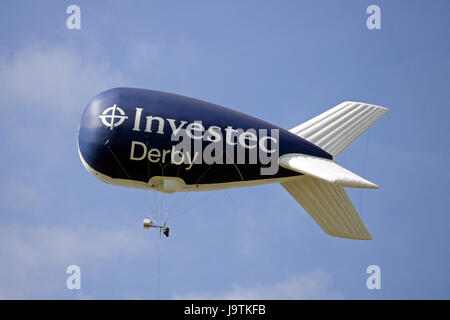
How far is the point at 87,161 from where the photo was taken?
63.5ft

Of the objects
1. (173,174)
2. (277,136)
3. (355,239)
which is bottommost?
(355,239)

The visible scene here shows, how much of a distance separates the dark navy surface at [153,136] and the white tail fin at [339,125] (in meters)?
1.10

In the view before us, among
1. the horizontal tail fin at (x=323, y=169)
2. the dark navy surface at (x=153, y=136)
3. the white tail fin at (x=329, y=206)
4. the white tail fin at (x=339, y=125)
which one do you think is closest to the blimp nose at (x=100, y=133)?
the dark navy surface at (x=153, y=136)

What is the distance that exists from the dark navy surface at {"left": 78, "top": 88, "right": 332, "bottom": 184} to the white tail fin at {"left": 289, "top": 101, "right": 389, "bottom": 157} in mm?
1095

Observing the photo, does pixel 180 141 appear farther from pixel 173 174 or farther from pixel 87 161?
pixel 87 161

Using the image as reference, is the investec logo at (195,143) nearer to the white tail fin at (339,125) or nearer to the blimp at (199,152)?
the blimp at (199,152)

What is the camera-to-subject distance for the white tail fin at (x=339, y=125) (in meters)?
21.3

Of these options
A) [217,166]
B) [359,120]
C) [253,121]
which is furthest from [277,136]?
[359,120]

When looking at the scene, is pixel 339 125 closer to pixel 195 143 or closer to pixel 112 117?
pixel 195 143

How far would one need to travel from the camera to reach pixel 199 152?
19.1m

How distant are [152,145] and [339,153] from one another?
695cm

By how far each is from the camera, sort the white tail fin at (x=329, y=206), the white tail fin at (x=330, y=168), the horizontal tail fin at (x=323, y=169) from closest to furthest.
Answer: the horizontal tail fin at (x=323, y=169)
the white tail fin at (x=330, y=168)
the white tail fin at (x=329, y=206)

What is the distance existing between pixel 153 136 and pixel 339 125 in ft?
23.4

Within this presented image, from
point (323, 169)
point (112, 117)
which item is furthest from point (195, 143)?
point (323, 169)
